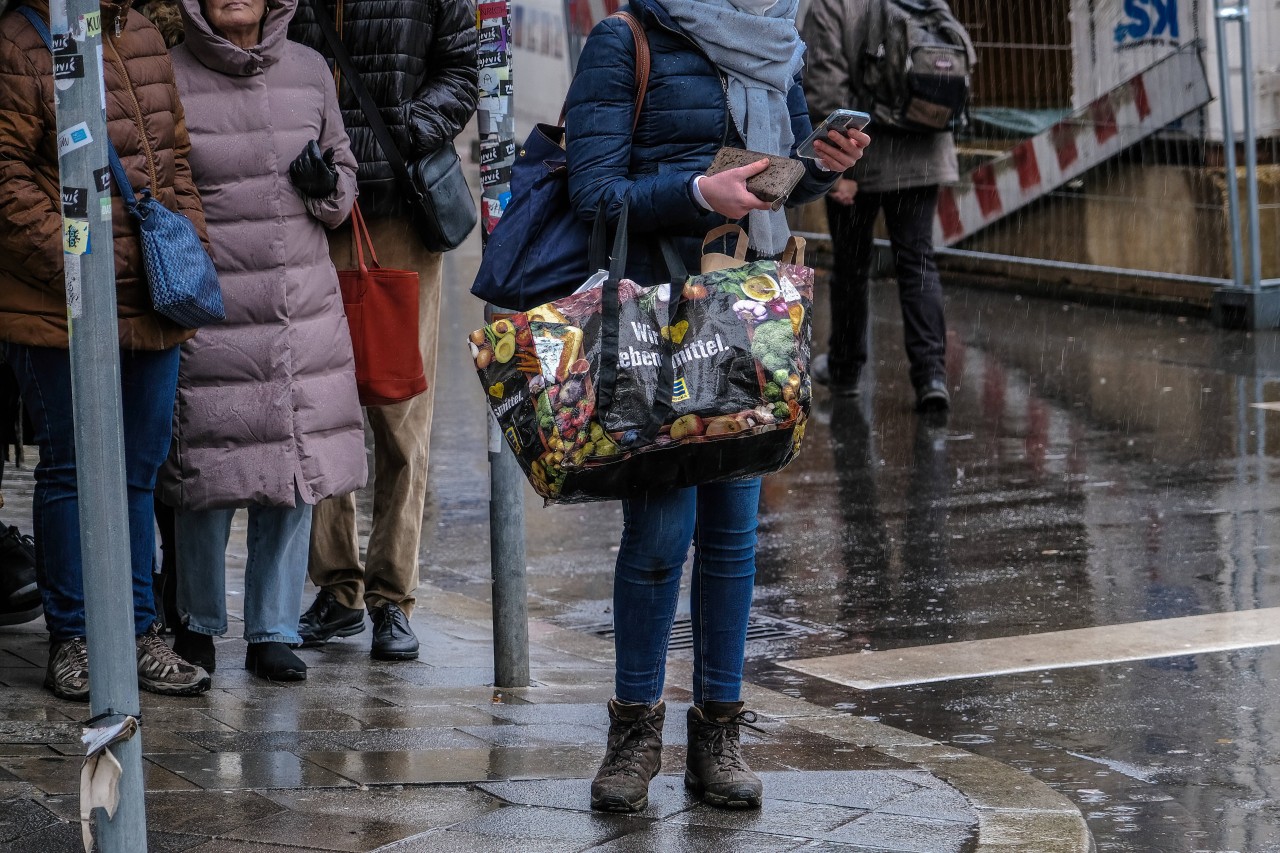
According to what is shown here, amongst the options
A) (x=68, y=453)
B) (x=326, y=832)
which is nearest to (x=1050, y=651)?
(x=326, y=832)

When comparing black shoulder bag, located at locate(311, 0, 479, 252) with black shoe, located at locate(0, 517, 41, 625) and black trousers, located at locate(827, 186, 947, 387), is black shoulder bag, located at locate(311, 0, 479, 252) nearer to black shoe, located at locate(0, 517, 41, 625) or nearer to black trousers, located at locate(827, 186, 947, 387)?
black shoe, located at locate(0, 517, 41, 625)

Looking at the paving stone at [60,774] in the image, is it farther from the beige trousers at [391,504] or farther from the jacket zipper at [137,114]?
the beige trousers at [391,504]

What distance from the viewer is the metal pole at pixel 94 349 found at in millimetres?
2951

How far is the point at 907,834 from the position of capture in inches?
150

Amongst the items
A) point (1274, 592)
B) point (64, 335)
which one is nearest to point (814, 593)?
point (1274, 592)

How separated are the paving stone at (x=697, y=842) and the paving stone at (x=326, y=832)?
40cm

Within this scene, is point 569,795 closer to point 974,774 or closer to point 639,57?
point 974,774

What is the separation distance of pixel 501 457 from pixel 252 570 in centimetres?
78

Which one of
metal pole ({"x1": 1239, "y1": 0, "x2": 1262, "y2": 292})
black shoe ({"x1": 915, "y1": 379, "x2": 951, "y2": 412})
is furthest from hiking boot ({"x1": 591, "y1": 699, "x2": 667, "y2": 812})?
metal pole ({"x1": 1239, "y1": 0, "x2": 1262, "y2": 292})

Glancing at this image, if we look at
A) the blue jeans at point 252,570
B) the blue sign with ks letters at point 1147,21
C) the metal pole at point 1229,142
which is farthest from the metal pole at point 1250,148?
the blue jeans at point 252,570

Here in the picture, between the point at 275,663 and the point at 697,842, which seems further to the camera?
the point at 275,663

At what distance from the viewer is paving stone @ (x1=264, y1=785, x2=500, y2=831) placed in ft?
12.6

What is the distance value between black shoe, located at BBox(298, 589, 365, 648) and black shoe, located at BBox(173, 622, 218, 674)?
0.58m

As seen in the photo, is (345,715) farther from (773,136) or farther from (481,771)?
(773,136)
